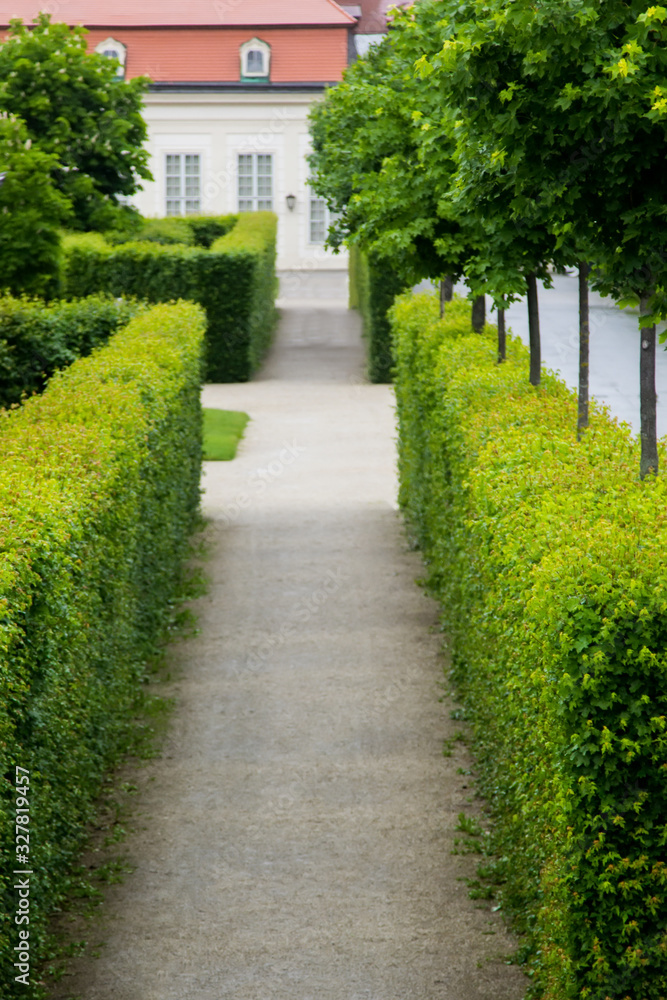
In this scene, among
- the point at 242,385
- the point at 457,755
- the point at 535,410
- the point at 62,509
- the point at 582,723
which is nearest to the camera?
the point at 582,723

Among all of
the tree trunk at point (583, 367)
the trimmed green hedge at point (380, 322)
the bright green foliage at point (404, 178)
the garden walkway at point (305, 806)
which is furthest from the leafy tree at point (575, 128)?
the trimmed green hedge at point (380, 322)

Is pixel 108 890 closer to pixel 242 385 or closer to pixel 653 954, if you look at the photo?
pixel 653 954

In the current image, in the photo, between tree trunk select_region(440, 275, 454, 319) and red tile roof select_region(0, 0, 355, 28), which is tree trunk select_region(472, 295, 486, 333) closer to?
tree trunk select_region(440, 275, 454, 319)

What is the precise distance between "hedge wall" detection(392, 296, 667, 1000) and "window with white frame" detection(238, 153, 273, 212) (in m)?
34.7

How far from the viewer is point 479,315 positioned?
10.0 meters

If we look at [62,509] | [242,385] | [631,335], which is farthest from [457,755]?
[631,335]

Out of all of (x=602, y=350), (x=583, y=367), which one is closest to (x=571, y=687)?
(x=583, y=367)

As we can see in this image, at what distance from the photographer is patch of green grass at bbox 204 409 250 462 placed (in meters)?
15.9

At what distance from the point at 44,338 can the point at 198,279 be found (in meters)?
7.89

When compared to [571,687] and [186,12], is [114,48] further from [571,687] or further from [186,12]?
[571,687]

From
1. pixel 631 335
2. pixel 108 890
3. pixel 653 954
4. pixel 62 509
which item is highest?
pixel 631 335

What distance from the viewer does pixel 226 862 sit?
6.14 m

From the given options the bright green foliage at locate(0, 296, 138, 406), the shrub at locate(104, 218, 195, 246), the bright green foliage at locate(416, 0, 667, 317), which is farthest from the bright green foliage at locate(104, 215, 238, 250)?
the bright green foliage at locate(416, 0, 667, 317)

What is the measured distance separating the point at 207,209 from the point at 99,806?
35300 mm
